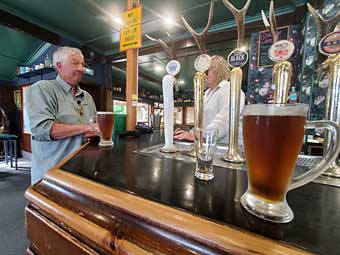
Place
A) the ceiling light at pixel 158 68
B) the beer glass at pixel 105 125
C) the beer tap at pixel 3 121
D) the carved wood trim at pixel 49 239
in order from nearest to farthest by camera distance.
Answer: the carved wood trim at pixel 49 239, the beer glass at pixel 105 125, the beer tap at pixel 3 121, the ceiling light at pixel 158 68

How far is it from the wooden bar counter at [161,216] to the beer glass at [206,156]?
3 cm

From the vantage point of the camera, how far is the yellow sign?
4.34 ft

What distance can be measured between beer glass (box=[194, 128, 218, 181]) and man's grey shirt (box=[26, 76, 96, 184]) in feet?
2.83

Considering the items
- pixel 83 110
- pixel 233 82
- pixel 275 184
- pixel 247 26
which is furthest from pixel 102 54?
pixel 275 184

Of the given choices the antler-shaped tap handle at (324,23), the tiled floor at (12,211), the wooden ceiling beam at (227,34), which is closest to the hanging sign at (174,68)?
the antler-shaped tap handle at (324,23)

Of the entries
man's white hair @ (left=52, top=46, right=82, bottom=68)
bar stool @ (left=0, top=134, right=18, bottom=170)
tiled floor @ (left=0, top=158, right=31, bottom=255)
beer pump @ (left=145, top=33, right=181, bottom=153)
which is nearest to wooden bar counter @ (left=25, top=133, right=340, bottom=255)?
beer pump @ (left=145, top=33, right=181, bottom=153)

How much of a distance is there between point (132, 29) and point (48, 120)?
2.88 ft

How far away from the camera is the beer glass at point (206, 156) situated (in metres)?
0.44

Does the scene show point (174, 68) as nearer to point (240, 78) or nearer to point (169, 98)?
point (169, 98)

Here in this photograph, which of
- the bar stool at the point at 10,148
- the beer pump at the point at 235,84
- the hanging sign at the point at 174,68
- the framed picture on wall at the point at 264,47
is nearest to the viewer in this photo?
the beer pump at the point at 235,84

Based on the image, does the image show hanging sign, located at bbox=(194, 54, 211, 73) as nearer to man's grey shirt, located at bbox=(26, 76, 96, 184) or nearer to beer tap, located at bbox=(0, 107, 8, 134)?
man's grey shirt, located at bbox=(26, 76, 96, 184)

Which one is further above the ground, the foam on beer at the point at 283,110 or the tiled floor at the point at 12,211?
the foam on beer at the point at 283,110

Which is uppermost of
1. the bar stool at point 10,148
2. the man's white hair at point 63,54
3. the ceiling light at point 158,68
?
the ceiling light at point 158,68

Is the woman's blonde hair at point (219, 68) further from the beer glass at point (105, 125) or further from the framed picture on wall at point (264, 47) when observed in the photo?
the framed picture on wall at point (264, 47)
